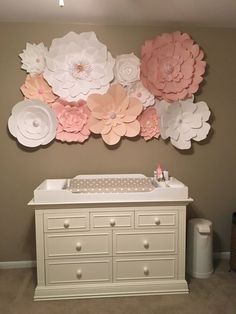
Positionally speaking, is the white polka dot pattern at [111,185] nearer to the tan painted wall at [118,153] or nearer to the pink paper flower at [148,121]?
the tan painted wall at [118,153]

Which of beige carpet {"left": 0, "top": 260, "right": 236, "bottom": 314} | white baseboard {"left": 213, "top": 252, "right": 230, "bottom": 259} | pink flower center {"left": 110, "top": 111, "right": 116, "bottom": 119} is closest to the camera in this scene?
beige carpet {"left": 0, "top": 260, "right": 236, "bottom": 314}

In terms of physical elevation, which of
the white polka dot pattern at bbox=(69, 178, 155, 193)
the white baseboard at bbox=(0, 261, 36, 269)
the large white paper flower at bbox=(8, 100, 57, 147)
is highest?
the large white paper flower at bbox=(8, 100, 57, 147)

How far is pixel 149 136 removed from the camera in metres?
2.88

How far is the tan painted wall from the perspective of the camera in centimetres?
275

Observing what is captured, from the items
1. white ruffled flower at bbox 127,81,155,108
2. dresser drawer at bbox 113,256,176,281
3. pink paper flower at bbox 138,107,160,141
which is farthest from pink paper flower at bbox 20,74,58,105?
dresser drawer at bbox 113,256,176,281

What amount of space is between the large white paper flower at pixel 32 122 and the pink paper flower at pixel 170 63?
0.93 metres

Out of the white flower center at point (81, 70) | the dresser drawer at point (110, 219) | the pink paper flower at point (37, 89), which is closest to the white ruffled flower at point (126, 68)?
the white flower center at point (81, 70)

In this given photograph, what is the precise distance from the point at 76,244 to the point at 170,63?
1762 millimetres

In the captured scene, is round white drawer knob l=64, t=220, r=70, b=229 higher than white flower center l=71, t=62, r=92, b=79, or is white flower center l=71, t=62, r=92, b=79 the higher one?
white flower center l=71, t=62, r=92, b=79

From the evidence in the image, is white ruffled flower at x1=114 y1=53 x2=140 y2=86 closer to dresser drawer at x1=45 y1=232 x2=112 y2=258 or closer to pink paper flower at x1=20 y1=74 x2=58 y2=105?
pink paper flower at x1=20 y1=74 x2=58 y2=105

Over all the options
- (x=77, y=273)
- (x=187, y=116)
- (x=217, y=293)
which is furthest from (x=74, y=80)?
(x=217, y=293)

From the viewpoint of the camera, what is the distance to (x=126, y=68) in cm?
279

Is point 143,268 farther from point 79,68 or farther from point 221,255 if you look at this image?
point 79,68

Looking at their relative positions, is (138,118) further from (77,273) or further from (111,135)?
(77,273)
